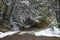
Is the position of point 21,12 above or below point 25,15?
above

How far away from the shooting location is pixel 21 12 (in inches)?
253

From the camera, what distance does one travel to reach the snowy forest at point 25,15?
6305mm

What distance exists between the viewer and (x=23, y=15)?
6.44 m

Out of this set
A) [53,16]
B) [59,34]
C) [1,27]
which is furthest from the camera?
[53,16]

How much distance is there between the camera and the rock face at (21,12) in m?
6.30

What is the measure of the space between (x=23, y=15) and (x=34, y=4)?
713mm

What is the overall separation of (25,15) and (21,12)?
0.69ft

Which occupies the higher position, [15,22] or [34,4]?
[34,4]

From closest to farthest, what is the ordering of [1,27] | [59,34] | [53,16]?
[59,34] → [1,27] → [53,16]

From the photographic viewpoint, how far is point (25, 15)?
21.2 feet

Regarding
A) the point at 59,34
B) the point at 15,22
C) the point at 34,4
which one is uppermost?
the point at 34,4

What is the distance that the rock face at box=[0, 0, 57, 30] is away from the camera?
6.30 metres

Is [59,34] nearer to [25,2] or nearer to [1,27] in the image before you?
[25,2]

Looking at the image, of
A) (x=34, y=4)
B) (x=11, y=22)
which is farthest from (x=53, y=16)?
(x=11, y=22)
